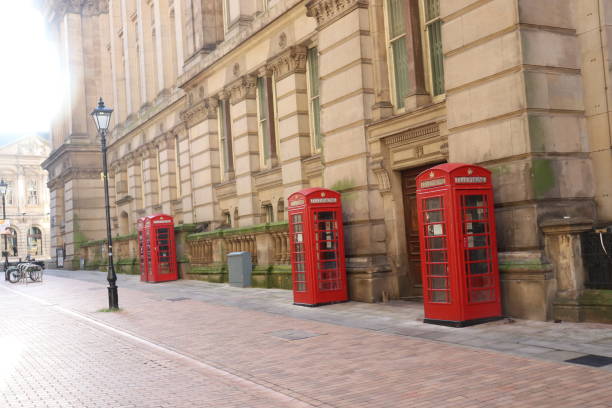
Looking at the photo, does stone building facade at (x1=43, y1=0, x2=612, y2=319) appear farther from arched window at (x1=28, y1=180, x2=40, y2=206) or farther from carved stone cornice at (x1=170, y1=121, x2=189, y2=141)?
arched window at (x1=28, y1=180, x2=40, y2=206)

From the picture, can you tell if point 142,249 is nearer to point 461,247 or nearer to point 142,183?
point 142,183

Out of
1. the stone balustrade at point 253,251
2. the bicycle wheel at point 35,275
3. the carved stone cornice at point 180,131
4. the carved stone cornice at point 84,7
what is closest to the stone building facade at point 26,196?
the carved stone cornice at point 84,7

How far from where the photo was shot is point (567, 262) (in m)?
10.4

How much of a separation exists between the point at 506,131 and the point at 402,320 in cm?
386

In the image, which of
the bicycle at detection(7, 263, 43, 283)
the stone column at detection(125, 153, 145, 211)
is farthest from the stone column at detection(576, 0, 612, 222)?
the bicycle at detection(7, 263, 43, 283)

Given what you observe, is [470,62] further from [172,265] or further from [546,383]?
[172,265]

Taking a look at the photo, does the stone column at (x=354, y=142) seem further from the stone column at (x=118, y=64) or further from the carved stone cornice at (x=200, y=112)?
the stone column at (x=118, y=64)

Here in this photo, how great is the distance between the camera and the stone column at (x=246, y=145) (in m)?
22.6

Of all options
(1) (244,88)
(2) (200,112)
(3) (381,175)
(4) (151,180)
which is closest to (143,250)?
(2) (200,112)

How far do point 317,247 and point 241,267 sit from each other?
645 centimetres

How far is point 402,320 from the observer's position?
38.8 feet

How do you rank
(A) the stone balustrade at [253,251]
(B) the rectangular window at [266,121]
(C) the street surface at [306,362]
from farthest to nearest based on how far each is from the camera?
(B) the rectangular window at [266,121] < (A) the stone balustrade at [253,251] < (C) the street surface at [306,362]

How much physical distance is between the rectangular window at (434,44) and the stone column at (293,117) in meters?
6.17

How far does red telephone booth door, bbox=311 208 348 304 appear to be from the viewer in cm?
1490
